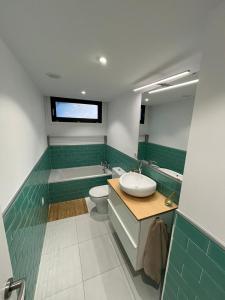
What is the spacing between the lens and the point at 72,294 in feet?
4.19

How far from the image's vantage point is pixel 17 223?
0.95 metres

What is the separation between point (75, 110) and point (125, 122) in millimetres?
1406

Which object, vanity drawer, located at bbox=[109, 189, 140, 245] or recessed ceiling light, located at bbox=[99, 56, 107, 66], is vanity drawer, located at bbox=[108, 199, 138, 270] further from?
recessed ceiling light, located at bbox=[99, 56, 107, 66]

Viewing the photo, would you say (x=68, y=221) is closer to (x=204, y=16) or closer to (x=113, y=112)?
(x=113, y=112)

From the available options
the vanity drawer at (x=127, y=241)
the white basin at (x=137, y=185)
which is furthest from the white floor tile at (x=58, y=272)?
the white basin at (x=137, y=185)

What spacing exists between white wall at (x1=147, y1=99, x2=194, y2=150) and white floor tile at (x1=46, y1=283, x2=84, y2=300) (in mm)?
1819

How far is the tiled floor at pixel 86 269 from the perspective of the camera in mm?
1287

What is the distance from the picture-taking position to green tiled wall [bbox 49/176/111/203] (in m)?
2.60

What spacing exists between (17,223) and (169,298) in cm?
141

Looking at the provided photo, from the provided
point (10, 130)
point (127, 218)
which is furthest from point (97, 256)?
point (10, 130)

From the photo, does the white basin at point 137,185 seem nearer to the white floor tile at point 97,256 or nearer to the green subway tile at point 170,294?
the green subway tile at point 170,294

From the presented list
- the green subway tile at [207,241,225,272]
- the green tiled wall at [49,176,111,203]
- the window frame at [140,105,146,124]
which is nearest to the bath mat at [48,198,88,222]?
the green tiled wall at [49,176,111,203]

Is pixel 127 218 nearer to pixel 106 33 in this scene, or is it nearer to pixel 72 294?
pixel 72 294

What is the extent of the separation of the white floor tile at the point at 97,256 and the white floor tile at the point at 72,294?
11cm
